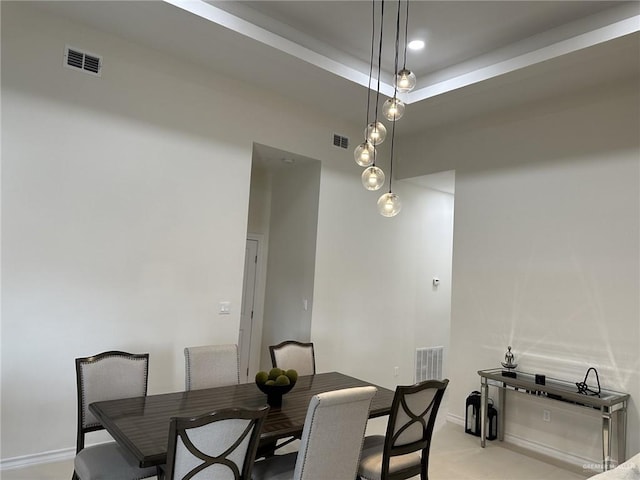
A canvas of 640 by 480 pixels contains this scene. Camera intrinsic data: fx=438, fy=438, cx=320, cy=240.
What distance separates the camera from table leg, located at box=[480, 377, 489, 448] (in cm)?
434

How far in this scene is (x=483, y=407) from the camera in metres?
4.41

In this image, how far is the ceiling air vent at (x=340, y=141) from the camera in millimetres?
5453

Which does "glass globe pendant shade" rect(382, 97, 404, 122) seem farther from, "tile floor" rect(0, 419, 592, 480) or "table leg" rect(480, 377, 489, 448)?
"table leg" rect(480, 377, 489, 448)

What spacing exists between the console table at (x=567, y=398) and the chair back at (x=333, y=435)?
234 cm

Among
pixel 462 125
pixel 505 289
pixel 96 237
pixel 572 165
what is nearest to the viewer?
pixel 96 237

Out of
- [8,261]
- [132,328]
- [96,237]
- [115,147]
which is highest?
[115,147]

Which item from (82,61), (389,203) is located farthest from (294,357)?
(82,61)

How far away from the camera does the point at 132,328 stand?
12.6ft

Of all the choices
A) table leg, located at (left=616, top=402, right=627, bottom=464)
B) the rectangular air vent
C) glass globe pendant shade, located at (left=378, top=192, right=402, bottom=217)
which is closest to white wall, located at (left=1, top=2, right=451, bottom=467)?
the rectangular air vent

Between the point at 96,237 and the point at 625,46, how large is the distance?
179 inches

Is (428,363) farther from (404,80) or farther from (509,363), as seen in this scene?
(404,80)

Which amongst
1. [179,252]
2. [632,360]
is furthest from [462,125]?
[179,252]

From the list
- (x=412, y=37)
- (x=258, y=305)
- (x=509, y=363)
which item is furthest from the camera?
(x=258, y=305)

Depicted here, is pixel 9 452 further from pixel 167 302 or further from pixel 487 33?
pixel 487 33
